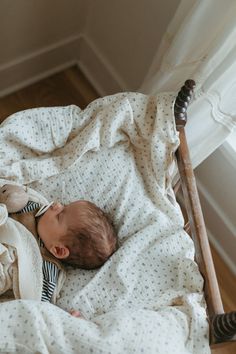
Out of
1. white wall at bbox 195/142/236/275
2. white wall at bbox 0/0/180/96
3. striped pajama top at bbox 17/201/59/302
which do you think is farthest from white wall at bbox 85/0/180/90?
striped pajama top at bbox 17/201/59/302

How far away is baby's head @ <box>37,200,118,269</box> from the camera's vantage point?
93cm

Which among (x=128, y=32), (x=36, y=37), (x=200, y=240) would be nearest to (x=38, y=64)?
(x=36, y=37)

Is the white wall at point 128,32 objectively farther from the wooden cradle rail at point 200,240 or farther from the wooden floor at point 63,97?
the wooden cradle rail at point 200,240

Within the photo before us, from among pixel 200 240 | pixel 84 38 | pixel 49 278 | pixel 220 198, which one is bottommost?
pixel 220 198

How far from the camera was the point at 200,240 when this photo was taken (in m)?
0.91

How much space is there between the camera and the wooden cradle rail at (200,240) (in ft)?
2.57

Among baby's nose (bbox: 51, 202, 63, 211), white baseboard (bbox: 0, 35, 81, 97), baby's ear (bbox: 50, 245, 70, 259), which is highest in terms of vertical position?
white baseboard (bbox: 0, 35, 81, 97)

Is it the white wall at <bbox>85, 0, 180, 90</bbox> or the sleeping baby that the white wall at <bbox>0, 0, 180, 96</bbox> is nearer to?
the white wall at <bbox>85, 0, 180, 90</bbox>

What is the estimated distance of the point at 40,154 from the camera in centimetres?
109

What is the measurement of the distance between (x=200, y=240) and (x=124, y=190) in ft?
0.78

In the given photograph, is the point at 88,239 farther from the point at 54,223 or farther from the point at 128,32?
the point at 128,32

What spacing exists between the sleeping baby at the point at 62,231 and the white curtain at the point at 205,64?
1.20ft

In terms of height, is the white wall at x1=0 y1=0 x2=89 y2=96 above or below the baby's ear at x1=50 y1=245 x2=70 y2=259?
above

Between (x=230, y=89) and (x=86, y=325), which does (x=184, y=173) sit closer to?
(x=230, y=89)
